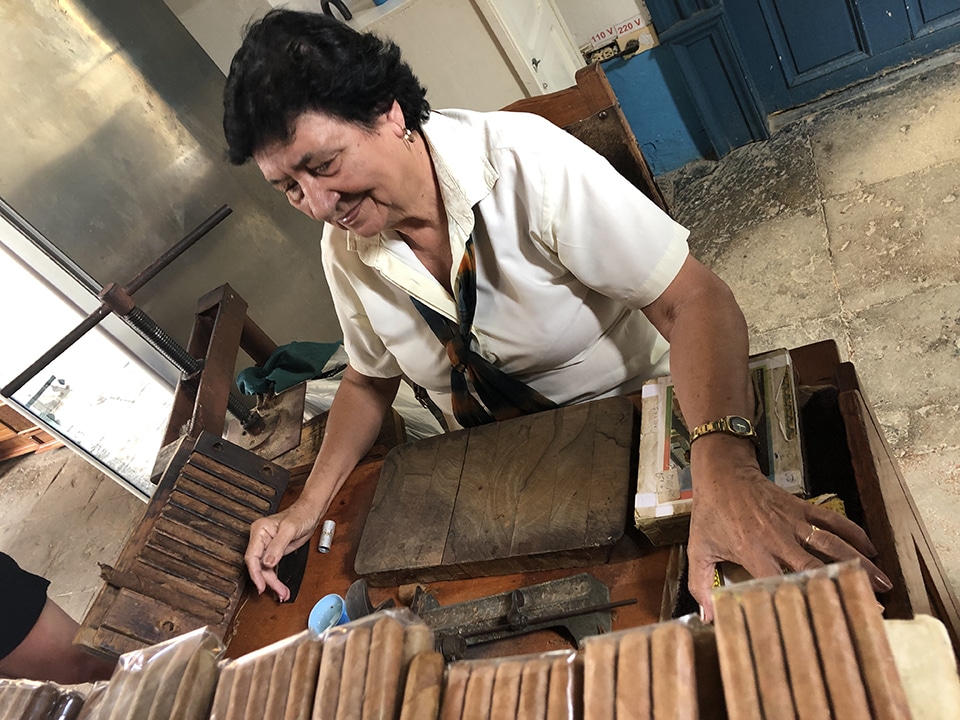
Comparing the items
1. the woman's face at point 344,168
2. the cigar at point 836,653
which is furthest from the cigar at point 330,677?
the woman's face at point 344,168

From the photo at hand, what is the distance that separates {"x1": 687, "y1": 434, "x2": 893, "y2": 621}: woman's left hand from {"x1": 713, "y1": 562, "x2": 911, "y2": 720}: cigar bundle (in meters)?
0.31

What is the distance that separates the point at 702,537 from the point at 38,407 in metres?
2.31

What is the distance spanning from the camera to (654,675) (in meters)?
0.42

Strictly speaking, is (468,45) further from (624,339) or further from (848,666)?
(848,666)

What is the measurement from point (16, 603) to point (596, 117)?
5.04 feet

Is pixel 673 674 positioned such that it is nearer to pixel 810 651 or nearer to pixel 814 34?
pixel 810 651

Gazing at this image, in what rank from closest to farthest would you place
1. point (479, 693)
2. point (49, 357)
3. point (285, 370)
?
point (479, 693) < point (49, 357) < point (285, 370)

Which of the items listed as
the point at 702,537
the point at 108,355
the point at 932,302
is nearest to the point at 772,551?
the point at 702,537

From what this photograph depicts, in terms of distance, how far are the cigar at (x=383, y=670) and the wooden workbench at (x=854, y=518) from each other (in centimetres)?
46

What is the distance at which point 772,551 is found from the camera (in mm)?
760

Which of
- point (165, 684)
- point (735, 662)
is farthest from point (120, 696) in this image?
point (735, 662)

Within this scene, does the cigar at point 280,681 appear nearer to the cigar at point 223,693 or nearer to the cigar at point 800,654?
the cigar at point 223,693

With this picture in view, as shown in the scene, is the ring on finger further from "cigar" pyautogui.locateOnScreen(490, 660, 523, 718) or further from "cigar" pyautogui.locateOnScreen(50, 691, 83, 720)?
"cigar" pyautogui.locateOnScreen(50, 691, 83, 720)

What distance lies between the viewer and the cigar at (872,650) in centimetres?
37
